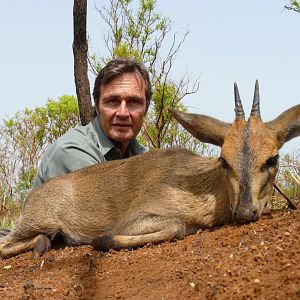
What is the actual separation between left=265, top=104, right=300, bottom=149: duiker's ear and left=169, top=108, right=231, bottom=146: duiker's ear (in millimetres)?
529

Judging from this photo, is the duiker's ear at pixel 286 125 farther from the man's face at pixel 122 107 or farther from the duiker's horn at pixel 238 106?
the man's face at pixel 122 107

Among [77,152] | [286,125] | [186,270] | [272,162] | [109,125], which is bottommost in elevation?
[186,270]

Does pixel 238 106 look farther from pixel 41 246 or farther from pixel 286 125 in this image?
pixel 41 246

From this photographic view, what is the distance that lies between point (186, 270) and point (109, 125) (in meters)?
4.09

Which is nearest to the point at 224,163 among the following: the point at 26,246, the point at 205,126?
the point at 205,126

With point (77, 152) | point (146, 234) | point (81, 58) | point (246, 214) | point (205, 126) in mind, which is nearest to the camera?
point (246, 214)

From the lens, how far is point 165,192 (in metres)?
7.20

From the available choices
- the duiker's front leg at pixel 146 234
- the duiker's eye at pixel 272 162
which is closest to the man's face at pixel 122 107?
the duiker's front leg at pixel 146 234

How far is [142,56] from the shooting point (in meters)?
22.0

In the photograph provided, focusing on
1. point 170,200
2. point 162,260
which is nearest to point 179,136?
point 170,200

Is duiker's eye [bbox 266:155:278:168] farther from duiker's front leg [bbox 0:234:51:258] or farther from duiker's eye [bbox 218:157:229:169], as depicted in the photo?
duiker's front leg [bbox 0:234:51:258]

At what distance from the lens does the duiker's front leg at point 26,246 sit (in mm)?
7566

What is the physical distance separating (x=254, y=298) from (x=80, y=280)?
82.7 inches

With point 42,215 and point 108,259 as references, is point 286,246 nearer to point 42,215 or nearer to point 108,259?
point 108,259
